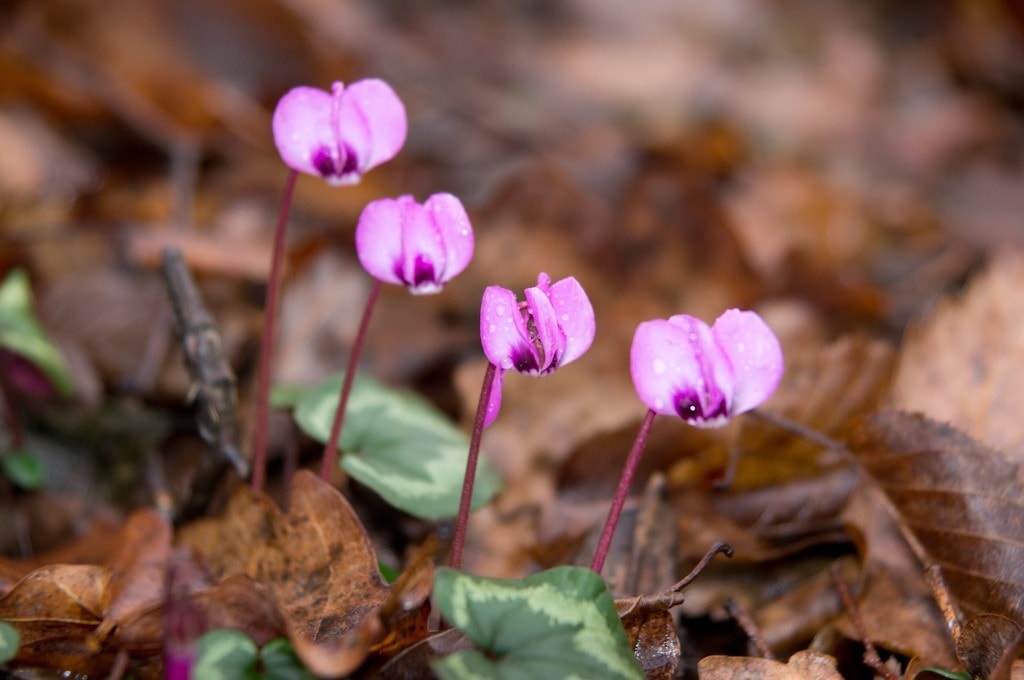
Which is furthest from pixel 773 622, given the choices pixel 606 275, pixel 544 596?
pixel 606 275

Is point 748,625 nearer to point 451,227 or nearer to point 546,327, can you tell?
point 546,327

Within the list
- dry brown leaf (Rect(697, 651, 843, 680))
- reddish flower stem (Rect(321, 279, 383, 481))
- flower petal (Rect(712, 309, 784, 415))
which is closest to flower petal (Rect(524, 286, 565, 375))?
flower petal (Rect(712, 309, 784, 415))

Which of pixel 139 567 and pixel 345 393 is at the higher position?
pixel 345 393

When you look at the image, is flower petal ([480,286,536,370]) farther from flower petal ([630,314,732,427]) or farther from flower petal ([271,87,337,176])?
flower petal ([271,87,337,176])

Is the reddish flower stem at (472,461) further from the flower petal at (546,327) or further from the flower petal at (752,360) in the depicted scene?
the flower petal at (752,360)

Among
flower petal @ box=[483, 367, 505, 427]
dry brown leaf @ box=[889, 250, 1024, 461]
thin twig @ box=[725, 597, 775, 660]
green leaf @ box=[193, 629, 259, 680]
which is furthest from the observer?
dry brown leaf @ box=[889, 250, 1024, 461]

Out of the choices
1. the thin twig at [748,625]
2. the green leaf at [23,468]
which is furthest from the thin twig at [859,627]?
the green leaf at [23,468]

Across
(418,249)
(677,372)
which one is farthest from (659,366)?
(418,249)
